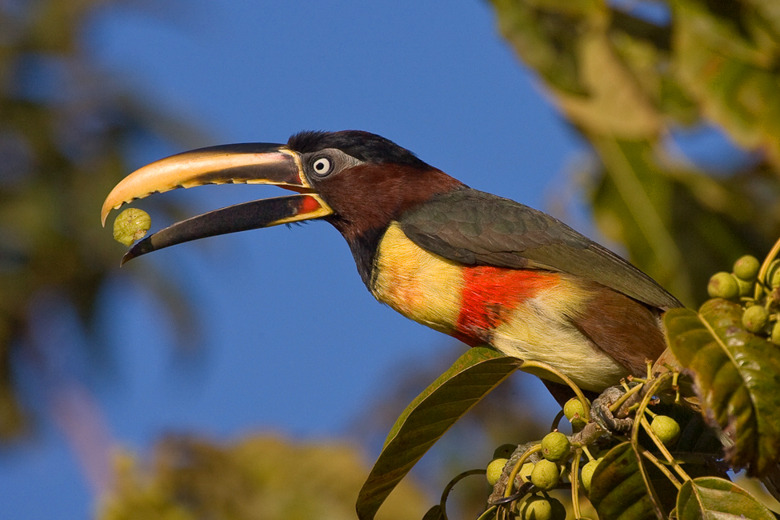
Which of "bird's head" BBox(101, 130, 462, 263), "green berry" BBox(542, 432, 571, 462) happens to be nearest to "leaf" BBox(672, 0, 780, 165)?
"bird's head" BBox(101, 130, 462, 263)

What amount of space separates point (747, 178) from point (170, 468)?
9.37ft

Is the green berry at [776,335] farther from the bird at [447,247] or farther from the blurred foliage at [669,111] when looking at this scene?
the blurred foliage at [669,111]

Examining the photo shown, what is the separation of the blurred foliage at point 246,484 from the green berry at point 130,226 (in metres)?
1.18

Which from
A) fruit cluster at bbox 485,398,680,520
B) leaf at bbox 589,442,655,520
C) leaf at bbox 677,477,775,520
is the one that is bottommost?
leaf at bbox 677,477,775,520

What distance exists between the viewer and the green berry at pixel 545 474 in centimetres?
219

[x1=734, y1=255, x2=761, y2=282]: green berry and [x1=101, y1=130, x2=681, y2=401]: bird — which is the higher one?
[x1=101, y1=130, x2=681, y2=401]: bird

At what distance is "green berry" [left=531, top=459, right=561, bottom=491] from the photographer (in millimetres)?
2193

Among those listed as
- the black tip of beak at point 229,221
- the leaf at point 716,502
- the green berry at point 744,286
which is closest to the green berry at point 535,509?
the leaf at point 716,502

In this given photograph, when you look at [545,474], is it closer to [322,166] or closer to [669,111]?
[322,166]

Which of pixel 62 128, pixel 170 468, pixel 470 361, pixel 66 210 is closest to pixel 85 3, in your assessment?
pixel 62 128

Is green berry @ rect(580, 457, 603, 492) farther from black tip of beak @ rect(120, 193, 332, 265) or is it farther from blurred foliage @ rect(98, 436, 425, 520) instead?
blurred foliage @ rect(98, 436, 425, 520)

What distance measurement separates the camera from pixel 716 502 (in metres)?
1.97

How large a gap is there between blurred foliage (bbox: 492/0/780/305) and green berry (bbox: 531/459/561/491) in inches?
76.1

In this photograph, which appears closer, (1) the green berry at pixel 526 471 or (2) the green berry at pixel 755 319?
(2) the green berry at pixel 755 319
